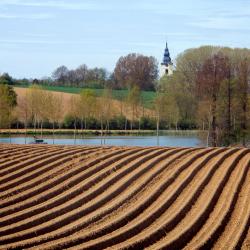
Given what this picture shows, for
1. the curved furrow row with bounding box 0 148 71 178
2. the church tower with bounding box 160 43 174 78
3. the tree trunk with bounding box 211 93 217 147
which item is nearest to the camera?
the curved furrow row with bounding box 0 148 71 178

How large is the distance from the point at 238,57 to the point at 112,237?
80833mm

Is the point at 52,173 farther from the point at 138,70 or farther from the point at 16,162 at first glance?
the point at 138,70

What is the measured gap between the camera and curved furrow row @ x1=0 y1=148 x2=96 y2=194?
75.4 feet

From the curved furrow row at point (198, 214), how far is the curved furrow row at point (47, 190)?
4.27 metres

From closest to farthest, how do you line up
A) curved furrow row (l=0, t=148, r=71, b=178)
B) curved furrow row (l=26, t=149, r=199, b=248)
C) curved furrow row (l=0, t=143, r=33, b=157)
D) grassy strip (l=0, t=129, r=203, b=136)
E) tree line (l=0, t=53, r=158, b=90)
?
1. curved furrow row (l=26, t=149, r=199, b=248)
2. curved furrow row (l=0, t=148, r=71, b=178)
3. curved furrow row (l=0, t=143, r=33, b=157)
4. grassy strip (l=0, t=129, r=203, b=136)
5. tree line (l=0, t=53, r=158, b=90)

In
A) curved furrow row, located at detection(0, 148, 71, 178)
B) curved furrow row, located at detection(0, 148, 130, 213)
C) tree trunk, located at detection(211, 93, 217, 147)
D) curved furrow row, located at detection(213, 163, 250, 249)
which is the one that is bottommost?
curved furrow row, located at detection(213, 163, 250, 249)

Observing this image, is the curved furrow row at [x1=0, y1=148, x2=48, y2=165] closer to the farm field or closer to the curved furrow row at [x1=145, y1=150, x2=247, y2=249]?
the farm field

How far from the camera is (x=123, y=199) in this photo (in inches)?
845

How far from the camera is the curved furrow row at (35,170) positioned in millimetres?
22980

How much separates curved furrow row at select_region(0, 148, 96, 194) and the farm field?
0.11 feet

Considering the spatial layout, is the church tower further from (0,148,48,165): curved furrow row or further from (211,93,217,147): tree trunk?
(0,148,48,165): curved furrow row

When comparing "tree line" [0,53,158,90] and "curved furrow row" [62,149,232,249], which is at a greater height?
"tree line" [0,53,158,90]

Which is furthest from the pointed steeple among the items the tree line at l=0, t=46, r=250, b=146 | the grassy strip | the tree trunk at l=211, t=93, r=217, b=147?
the tree trunk at l=211, t=93, r=217, b=147

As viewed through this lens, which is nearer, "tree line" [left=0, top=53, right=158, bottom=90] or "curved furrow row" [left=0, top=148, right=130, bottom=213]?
"curved furrow row" [left=0, top=148, right=130, bottom=213]
